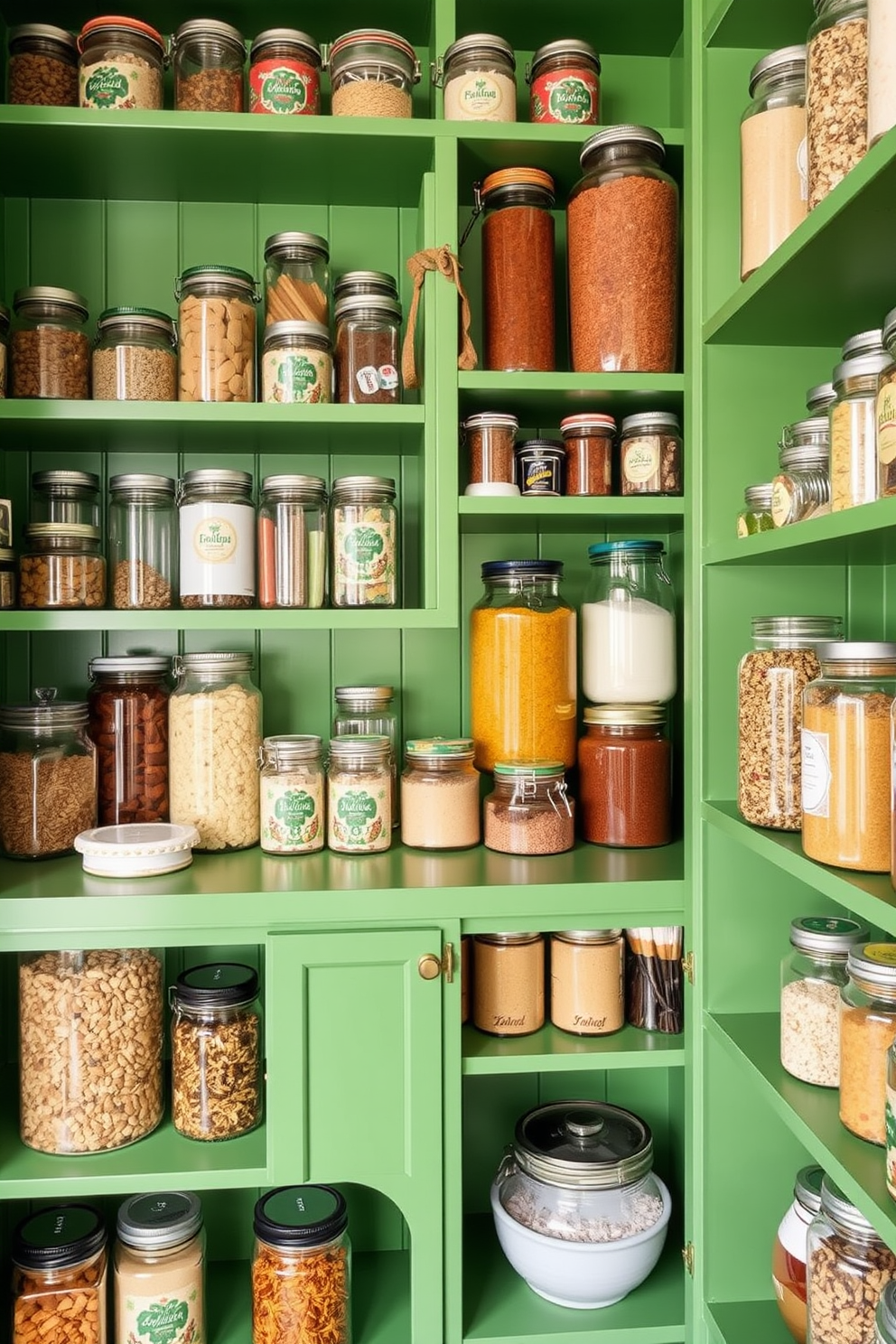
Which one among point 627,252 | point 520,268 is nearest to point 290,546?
point 520,268

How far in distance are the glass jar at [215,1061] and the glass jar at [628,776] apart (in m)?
0.62

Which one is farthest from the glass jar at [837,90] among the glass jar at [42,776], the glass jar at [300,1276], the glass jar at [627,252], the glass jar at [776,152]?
the glass jar at [300,1276]

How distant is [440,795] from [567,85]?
113cm

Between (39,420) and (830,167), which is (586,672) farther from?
(39,420)

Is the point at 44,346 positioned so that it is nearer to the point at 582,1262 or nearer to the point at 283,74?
the point at 283,74

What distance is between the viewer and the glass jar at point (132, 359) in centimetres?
151

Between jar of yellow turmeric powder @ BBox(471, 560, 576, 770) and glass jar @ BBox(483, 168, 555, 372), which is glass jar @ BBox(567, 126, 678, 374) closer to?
glass jar @ BBox(483, 168, 555, 372)

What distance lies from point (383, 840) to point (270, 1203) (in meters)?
0.58

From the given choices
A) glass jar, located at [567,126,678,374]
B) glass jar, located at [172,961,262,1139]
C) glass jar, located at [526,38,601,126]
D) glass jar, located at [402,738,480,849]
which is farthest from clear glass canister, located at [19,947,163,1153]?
glass jar, located at [526,38,601,126]

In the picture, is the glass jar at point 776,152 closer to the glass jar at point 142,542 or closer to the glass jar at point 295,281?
the glass jar at point 295,281

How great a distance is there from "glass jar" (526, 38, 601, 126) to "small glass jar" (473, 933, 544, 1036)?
1.27m

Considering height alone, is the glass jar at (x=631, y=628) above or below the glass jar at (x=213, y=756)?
above

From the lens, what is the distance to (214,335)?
1.52m

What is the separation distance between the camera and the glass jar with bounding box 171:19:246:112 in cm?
152
